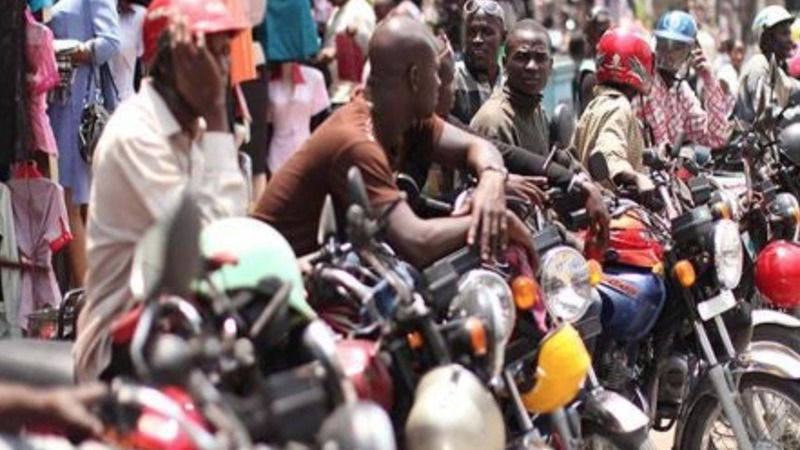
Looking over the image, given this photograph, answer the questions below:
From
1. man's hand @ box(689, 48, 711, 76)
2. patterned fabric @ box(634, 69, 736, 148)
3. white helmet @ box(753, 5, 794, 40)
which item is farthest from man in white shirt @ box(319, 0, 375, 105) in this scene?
white helmet @ box(753, 5, 794, 40)

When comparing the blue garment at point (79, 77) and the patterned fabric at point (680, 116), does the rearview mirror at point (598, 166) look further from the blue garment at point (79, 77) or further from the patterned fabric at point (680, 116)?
the blue garment at point (79, 77)

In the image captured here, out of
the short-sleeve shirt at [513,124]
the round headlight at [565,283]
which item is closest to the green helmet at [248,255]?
the round headlight at [565,283]

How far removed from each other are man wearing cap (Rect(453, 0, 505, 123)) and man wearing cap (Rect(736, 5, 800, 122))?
2.86 metres

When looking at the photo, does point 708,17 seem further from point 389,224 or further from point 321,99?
point 389,224

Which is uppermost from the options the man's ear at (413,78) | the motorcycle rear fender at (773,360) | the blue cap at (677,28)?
the man's ear at (413,78)

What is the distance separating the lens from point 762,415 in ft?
18.9

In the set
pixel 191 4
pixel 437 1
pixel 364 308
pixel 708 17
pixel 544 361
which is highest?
pixel 191 4

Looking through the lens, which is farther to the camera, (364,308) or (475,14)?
(475,14)

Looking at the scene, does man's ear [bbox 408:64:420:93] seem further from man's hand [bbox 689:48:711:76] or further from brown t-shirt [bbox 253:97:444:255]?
man's hand [bbox 689:48:711:76]

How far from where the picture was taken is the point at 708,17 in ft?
85.1

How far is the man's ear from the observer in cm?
482

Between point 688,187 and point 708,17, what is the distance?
20561 mm

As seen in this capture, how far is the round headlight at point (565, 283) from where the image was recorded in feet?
16.0

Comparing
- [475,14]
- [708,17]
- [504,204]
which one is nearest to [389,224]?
[504,204]
